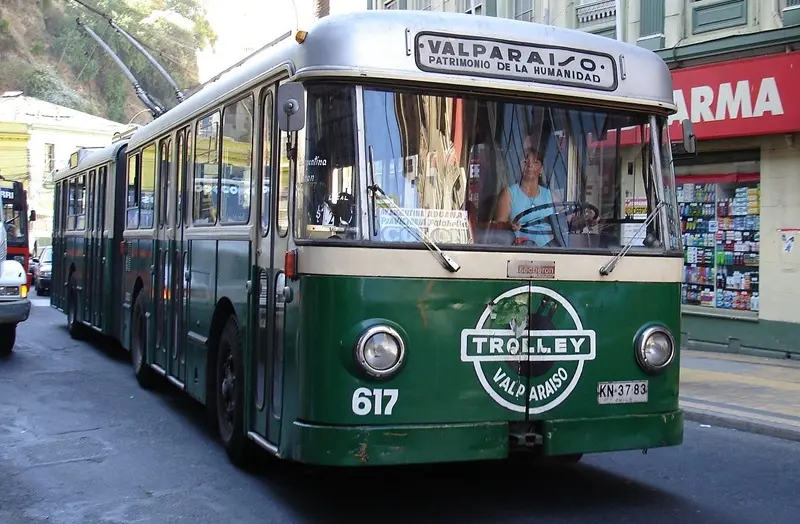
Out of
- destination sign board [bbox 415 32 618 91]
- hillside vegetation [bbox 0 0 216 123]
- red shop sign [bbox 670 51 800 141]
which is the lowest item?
destination sign board [bbox 415 32 618 91]

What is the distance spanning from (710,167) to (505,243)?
1047 cm

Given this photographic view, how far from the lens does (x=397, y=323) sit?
5387 mm

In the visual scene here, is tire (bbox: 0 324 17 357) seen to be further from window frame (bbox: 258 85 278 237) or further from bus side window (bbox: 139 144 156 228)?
window frame (bbox: 258 85 278 237)

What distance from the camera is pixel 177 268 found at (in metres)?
8.98

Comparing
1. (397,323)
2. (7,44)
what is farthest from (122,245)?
(7,44)

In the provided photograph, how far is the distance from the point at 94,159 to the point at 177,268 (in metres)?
6.30

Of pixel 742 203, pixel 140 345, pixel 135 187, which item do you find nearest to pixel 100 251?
pixel 135 187

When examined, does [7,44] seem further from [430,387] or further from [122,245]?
[430,387]

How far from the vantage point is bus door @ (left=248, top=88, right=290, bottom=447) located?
5879 millimetres

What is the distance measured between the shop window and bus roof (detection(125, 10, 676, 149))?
898 cm

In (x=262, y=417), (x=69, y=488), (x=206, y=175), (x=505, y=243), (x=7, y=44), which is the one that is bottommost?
(x=69, y=488)

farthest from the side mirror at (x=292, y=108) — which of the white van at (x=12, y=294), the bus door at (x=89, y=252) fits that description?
the bus door at (x=89, y=252)

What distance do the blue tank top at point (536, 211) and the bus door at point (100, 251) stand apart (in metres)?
8.86

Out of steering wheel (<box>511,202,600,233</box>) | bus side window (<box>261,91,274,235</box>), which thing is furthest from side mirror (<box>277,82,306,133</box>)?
steering wheel (<box>511,202,600,233</box>)
